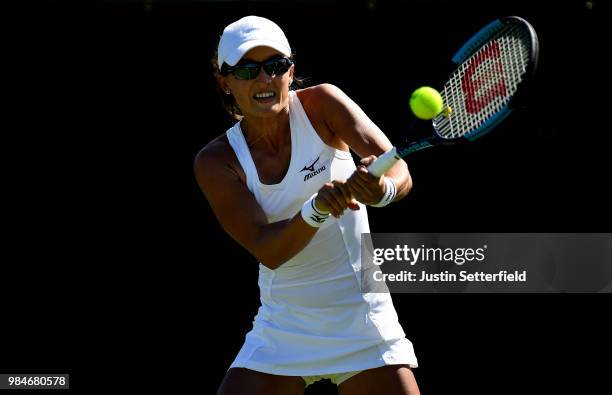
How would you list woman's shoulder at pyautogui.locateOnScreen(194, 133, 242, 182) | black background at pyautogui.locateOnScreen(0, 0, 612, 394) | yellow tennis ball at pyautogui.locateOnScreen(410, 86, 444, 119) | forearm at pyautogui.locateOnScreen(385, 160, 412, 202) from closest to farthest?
1. yellow tennis ball at pyautogui.locateOnScreen(410, 86, 444, 119)
2. forearm at pyautogui.locateOnScreen(385, 160, 412, 202)
3. woman's shoulder at pyautogui.locateOnScreen(194, 133, 242, 182)
4. black background at pyautogui.locateOnScreen(0, 0, 612, 394)

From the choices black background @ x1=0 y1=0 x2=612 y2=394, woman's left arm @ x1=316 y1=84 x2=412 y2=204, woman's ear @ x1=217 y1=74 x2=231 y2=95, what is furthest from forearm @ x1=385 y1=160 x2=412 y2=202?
black background @ x1=0 y1=0 x2=612 y2=394

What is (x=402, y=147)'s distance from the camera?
9.96ft

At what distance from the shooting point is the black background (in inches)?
183

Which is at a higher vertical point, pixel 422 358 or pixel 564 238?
pixel 564 238

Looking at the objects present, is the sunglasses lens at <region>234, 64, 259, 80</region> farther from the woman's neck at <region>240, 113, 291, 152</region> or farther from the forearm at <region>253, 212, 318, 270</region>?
the forearm at <region>253, 212, 318, 270</region>

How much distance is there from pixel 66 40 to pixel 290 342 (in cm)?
192

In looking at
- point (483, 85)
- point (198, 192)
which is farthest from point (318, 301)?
point (198, 192)

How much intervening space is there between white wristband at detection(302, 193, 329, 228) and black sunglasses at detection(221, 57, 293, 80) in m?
0.42

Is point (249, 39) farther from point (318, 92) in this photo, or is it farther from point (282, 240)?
point (282, 240)

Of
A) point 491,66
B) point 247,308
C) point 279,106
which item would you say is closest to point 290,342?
point 279,106

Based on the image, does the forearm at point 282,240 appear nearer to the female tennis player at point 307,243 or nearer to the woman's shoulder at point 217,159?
the female tennis player at point 307,243

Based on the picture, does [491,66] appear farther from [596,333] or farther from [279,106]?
[596,333]

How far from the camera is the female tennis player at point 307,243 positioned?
10.7 ft

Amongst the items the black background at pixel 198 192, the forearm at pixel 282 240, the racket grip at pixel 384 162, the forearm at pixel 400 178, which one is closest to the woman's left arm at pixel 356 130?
the forearm at pixel 400 178
